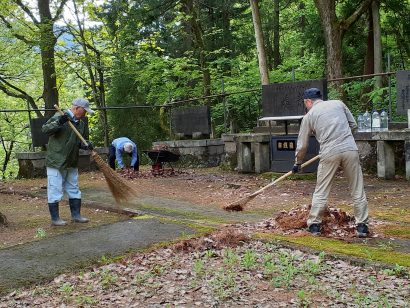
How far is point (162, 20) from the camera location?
71.2 ft

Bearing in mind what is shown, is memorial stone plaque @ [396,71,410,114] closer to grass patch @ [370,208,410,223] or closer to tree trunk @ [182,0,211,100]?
grass patch @ [370,208,410,223]

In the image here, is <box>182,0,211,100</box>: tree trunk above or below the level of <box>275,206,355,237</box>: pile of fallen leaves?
above

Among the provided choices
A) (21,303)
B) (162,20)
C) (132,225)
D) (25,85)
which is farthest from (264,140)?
(25,85)

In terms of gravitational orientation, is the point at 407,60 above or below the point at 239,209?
above

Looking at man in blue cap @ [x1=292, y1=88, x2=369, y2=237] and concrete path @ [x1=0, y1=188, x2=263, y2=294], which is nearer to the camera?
concrete path @ [x1=0, y1=188, x2=263, y2=294]

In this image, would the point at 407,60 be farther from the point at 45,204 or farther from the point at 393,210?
the point at 45,204

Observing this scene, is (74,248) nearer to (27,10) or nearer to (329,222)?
(329,222)

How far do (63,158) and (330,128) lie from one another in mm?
3723

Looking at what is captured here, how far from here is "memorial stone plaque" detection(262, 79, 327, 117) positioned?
11.1m

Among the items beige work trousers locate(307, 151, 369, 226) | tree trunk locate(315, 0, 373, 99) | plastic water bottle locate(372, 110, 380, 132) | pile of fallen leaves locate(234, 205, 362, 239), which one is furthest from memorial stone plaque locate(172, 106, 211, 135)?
beige work trousers locate(307, 151, 369, 226)

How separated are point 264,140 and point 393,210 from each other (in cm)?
531

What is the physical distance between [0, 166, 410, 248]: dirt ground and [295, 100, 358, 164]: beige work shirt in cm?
105

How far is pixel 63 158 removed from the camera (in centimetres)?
679

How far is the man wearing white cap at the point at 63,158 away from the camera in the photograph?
675 cm
